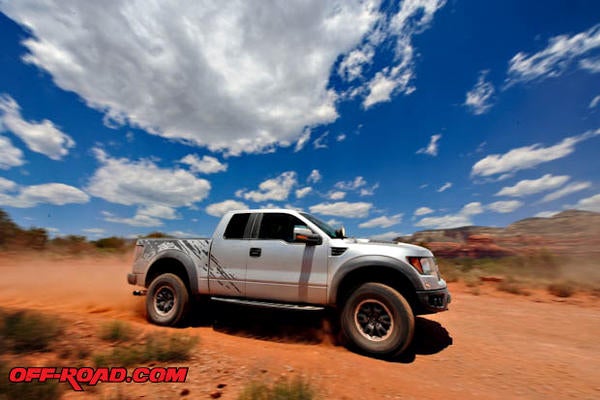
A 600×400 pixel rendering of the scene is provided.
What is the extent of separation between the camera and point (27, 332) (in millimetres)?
3131

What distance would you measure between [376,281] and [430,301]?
0.73 meters

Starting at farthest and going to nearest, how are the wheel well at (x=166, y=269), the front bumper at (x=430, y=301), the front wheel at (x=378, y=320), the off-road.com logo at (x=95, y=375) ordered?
the wheel well at (x=166, y=269), the front bumper at (x=430, y=301), the front wheel at (x=378, y=320), the off-road.com logo at (x=95, y=375)

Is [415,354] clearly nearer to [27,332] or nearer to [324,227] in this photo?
[324,227]

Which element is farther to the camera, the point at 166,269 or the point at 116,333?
the point at 166,269

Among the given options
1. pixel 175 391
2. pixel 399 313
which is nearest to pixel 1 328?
pixel 175 391

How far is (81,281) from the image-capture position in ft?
29.9

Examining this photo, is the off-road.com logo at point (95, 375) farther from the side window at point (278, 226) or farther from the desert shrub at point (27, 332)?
the side window at point (278, 226)

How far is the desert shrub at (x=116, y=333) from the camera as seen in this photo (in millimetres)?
3543

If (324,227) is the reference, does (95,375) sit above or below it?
below

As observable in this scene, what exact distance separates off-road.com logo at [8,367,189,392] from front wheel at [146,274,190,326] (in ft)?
6.45

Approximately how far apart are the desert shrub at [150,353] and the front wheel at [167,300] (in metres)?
1.41

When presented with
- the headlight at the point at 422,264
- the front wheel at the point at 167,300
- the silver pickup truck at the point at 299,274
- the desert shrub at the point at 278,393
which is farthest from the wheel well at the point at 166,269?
the headlight at the point at 422,264

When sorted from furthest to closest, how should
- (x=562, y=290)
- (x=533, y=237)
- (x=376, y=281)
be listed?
(x=533, y=237), (x=562, y=290), (x=376, y=281)

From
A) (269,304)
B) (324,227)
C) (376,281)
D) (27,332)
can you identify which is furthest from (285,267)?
(27,332)
